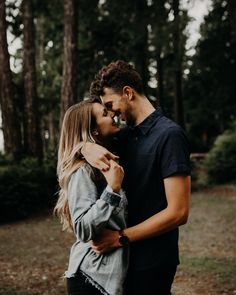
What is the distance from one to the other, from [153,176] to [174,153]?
22cm

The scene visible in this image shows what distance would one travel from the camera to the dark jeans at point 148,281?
2.96 m

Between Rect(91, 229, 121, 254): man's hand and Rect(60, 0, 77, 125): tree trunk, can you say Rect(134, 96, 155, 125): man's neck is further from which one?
Rect(60, 0, 77, 125): tree trunk

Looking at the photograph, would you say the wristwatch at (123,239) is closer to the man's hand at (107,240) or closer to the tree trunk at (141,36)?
the man's hand at (107,240)

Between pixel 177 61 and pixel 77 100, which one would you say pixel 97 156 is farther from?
pixel 177 61

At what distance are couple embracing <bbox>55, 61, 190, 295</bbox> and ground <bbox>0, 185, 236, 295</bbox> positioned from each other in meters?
4.31

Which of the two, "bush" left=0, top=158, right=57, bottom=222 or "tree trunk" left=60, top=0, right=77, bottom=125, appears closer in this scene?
"bush" left=0, top=158, right=57, bottom=222

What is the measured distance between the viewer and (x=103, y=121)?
3156 mm

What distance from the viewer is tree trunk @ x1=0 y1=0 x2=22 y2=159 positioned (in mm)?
15328

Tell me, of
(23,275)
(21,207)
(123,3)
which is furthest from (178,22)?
(23,275)

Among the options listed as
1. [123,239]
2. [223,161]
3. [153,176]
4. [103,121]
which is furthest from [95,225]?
[223,161]

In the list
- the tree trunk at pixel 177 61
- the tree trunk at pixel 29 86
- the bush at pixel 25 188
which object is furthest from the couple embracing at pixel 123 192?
the tree trunk at pixel 177 61

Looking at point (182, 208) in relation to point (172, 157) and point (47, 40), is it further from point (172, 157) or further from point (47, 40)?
point (47, 40)

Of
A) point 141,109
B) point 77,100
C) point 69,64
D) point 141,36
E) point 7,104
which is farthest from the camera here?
point 141,36

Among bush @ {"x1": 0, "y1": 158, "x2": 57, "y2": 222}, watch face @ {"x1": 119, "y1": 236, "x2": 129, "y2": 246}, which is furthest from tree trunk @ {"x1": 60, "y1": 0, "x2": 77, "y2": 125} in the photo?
watch face @ {"x1": 119, "y1": 236, "x2": 129, "y2": 246}
